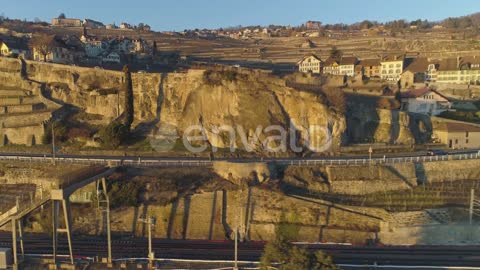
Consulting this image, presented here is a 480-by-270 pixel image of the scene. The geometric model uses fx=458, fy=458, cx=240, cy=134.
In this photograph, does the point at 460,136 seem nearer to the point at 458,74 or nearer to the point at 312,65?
the point at 458,74

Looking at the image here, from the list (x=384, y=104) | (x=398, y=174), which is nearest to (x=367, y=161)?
(x=398, y=174)

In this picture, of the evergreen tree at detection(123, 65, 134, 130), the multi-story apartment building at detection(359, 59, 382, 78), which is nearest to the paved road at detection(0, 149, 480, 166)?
the evergreen tree at detection(123, 65, 134, 130)

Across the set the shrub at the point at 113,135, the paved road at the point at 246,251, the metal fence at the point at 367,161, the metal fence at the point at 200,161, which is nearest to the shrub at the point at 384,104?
the metal fence at the point at 200,161

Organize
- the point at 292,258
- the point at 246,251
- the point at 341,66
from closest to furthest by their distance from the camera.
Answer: the point at 292,258, the point at 246,251, the point at 341,66

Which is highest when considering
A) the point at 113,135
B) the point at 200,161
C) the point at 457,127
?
the point at 457,127

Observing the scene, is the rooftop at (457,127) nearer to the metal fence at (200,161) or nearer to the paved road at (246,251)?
the metal fence at (200,161)

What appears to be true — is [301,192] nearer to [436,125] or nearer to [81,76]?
[436,125]

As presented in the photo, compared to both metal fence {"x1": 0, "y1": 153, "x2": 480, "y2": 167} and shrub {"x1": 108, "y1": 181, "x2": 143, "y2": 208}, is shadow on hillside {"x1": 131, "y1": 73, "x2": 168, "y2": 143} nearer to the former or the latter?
metal fence {"x1": 0, "y1": 153, "x2": 480, "y2": 167}
